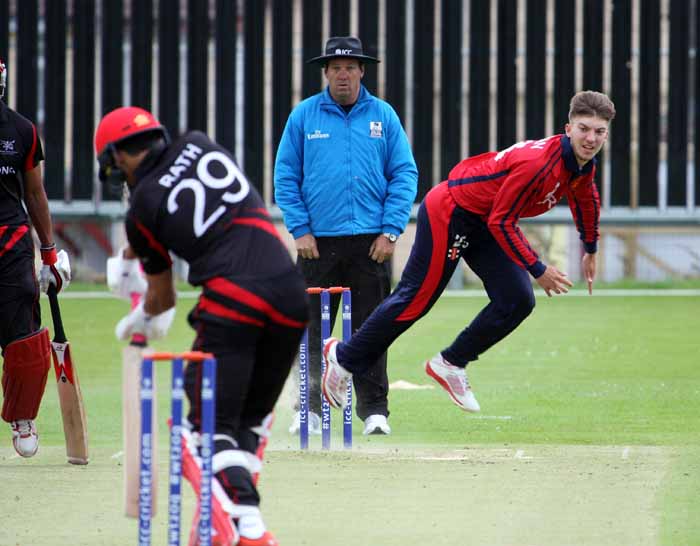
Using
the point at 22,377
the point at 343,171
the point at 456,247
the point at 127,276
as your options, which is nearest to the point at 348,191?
the point at 343,171

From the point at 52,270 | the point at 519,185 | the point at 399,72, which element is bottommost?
the point at 52,270

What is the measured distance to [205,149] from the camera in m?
5.18

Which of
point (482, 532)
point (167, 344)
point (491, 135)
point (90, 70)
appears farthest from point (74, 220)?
point (482, 532)

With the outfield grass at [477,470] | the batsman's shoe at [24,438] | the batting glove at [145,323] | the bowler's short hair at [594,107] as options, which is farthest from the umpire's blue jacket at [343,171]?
the batting glove at [145,323]

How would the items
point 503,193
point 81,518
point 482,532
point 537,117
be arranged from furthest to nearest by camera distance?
point 537,117 → point 503,193 → point 81,518 → point 482,532

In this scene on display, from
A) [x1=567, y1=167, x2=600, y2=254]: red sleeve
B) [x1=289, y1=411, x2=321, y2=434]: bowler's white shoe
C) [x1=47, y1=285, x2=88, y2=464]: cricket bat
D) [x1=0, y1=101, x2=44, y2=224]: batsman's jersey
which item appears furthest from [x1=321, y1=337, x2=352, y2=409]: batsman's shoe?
[x1=0, y1=101, x2=44, y2=224]: batsman's jersey

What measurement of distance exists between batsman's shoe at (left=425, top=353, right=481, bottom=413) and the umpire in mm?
621

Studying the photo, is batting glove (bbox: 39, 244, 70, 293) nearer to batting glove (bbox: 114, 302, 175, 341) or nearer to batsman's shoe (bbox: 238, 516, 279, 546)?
batting glove (bbox: 114, 302, 175, 341)

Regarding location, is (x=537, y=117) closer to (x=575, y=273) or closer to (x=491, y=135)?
(x=491, y=135)

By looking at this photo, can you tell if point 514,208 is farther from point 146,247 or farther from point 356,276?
point 146,247

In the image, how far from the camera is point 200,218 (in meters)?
5.06

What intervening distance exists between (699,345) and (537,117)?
958cm

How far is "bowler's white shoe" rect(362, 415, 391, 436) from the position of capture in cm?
868

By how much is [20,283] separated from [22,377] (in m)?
0.50
